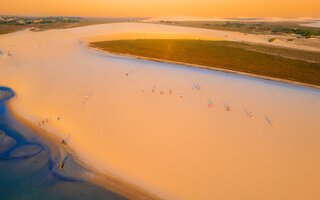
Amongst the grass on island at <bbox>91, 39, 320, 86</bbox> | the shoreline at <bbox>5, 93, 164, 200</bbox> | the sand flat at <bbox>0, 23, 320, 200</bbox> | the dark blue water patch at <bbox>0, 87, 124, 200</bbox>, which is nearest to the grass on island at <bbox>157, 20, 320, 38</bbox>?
the grass on island at <bbox>91, 39, 320, 86</bbox>

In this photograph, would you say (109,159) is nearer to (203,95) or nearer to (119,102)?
(119,102)

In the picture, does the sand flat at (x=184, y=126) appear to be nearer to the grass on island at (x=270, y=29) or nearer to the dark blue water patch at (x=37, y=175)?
the dark blue water patch at (x=37, y=175)

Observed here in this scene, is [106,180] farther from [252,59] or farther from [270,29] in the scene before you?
[270,29]

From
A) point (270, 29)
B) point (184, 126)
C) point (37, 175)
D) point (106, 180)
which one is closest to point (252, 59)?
point (184, 126)

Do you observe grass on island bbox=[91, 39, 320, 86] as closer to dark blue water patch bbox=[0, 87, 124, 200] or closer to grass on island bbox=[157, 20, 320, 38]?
dark blue water patch bbox=[0, 87, 124, 200]

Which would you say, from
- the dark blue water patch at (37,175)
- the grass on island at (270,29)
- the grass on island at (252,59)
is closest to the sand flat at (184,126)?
the dark blue water patch at (37,175)

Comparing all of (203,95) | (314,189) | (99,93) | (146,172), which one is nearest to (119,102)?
(99,93)
